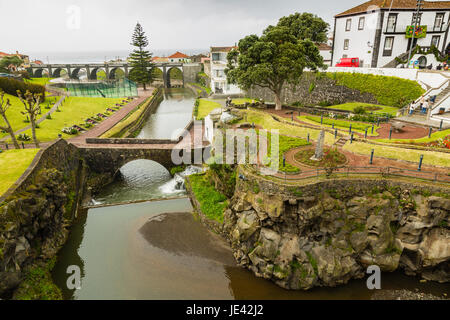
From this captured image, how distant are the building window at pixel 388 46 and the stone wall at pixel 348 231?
3553 centimetres

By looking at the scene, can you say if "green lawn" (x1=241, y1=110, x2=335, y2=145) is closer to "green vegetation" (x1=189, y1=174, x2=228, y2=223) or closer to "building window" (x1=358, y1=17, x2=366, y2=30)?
"green vegetation" (x1=189, y1=174, x2=228, y2=223)

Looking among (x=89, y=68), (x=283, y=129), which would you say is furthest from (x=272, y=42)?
(x=89, y=68)

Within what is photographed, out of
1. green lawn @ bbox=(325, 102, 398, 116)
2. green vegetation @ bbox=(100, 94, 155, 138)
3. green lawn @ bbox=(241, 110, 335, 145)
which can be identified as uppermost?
green lawn @ bbox=(325, 102, 398, 116)

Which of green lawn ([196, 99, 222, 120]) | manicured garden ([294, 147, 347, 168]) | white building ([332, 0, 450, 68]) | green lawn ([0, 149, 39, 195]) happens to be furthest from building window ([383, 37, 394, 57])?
green lawn ([0, 149, 39, 195])

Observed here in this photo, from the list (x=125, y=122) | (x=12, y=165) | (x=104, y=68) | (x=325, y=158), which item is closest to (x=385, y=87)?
(x=325, y=158)

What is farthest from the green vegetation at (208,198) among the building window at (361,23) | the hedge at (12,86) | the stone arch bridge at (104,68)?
the stone arch bridge at (104,68)

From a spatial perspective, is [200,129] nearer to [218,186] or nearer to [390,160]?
[218,186]

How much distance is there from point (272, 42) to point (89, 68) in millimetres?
101308

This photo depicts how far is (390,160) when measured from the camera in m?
24.3

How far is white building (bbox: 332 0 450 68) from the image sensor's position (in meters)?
45.1

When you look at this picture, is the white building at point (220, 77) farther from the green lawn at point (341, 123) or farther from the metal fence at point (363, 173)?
the metal fence at point (363, 173)

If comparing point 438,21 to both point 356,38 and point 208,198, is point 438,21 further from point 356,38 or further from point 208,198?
point 208,198

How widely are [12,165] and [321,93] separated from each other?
46.6 meters

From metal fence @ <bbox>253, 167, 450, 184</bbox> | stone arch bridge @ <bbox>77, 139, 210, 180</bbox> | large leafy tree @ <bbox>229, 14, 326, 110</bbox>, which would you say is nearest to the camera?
metal fence @ <bbox>253, 167, 450, 184</bbox>
